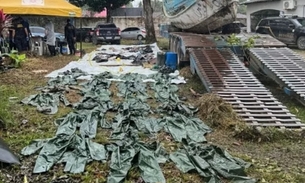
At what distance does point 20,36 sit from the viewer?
14734mm

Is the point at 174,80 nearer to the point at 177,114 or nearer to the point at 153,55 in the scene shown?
the point at 177,114

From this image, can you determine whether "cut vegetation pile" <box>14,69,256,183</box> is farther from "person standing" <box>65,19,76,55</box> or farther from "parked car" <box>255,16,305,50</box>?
"parked car" <box>255,16,305,50</box>

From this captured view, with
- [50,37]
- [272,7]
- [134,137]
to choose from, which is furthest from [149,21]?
[134,137]

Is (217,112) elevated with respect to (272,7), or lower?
lower

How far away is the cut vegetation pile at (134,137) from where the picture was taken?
169 inches

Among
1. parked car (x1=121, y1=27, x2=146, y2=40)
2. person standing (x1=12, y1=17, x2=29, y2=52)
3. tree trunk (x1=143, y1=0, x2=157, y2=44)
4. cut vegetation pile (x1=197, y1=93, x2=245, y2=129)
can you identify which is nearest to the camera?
cut vegetation pile (x1=197, y1=93, x2=245, y2=129)

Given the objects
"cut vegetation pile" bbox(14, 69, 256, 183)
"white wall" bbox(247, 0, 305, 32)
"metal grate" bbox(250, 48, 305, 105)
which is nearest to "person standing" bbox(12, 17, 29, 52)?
"cut vegetation pile" bbox(14, 69, 256, 183)

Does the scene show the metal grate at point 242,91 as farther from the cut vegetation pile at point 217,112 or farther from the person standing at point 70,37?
the person standing at point 70,37

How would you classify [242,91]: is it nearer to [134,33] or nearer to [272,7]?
[272,7]

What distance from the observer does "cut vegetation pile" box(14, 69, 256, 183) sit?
429 centimetres

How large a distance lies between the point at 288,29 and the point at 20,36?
12860 mm

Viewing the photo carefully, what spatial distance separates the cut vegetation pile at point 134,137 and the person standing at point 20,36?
703 centimetres

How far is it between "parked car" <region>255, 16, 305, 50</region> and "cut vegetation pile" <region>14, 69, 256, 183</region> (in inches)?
491

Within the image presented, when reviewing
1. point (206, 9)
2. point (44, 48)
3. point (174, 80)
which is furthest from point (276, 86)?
point (44, 48)
